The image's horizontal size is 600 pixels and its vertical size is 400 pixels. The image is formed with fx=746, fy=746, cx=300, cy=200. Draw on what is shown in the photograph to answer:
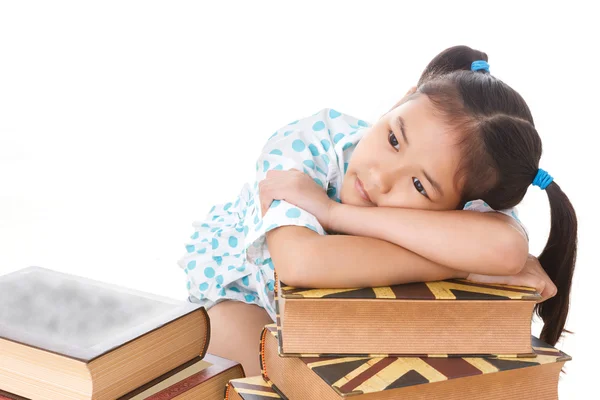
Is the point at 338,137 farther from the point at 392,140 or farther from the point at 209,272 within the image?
the point at 209,272

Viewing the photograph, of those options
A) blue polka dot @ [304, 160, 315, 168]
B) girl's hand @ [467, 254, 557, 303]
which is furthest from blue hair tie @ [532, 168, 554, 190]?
blue polka dot @ [304, 160, 315, 168]

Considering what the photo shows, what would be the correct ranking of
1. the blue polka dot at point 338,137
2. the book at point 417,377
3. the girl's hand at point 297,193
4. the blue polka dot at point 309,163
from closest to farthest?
the book at point 417,377, the girl's hand at point 297,193, the blue polka dot at point 309,163, the blue polka dot at point 338,137

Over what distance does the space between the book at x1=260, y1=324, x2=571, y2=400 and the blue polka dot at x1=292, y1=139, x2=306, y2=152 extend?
344 mm

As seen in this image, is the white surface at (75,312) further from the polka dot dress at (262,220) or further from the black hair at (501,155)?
the black hair at (501,155)

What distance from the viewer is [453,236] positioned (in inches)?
35.1

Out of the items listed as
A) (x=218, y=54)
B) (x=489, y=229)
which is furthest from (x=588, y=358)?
(x=218, y=54)

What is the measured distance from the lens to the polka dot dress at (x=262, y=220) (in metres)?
1.00

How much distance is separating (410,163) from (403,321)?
0.25 m

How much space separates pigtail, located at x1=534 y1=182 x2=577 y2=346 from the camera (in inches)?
40.6

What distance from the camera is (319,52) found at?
2.49 m

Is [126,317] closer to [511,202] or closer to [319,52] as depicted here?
[511,202]

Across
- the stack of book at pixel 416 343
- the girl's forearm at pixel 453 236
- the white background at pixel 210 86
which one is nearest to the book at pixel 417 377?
the stack of book at pixel 416 343

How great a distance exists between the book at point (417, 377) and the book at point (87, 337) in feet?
0.38

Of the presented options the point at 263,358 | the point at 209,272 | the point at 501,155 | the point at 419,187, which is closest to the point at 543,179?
the point at 501,155
